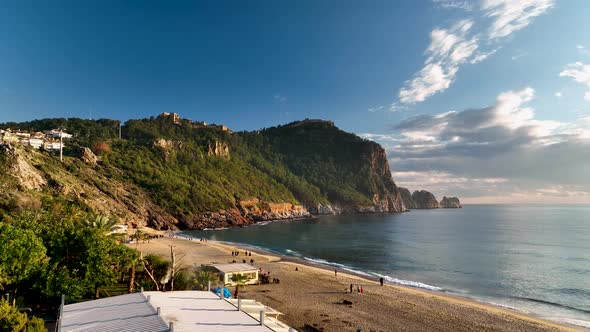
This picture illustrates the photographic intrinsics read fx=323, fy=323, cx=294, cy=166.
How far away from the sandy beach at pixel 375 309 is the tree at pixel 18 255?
17398mm

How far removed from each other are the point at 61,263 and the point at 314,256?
158 ft

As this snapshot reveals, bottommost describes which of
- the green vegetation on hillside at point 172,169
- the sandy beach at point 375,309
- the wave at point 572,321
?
the wave at point 572,321

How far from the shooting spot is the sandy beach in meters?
26.1

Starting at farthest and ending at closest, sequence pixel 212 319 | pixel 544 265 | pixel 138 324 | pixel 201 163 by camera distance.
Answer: pixel 201 163 < pixel 544 265 < pixel 212 319 < pixel 138 324

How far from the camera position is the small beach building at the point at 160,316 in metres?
12.3

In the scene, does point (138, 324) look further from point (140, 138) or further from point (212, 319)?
point (140, 138)

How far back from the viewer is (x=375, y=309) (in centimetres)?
3006

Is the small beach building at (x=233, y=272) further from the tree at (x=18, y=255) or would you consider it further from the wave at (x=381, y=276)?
the wave at (x=381, y=276)

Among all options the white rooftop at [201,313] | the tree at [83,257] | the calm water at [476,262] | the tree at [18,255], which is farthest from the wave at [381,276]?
the tree at [18,255]

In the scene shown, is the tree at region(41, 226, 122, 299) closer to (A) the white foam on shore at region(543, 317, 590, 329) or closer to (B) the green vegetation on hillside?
(A) the white foam on shore at region(543, 317, 590, 329)

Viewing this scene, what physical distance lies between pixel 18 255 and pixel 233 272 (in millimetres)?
19170

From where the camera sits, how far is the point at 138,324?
12.3 m

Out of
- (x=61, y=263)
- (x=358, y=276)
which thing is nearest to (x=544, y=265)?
(x=358, y=276)

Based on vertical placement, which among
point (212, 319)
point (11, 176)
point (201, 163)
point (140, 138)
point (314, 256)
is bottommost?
point (314, 256)
